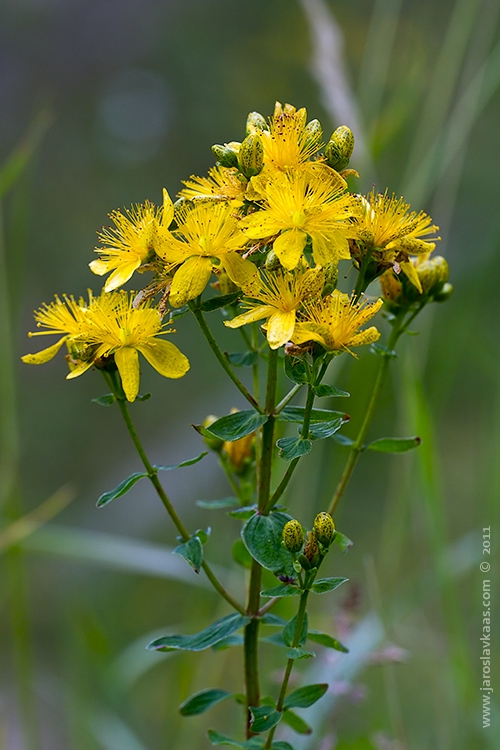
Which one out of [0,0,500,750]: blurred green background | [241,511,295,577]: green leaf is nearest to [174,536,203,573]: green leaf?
[241,511,295,577]: green leaf

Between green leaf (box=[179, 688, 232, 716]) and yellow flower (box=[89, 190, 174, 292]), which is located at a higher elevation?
yellow flower (box=[89, 190, 174, 292])

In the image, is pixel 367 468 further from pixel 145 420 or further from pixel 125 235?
pixel 125 235

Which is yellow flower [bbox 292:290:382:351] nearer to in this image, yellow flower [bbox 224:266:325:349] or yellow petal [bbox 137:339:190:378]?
yellow flower [bbox 224:266:325:349]

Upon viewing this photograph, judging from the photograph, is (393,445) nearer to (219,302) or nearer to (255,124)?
(219,302)

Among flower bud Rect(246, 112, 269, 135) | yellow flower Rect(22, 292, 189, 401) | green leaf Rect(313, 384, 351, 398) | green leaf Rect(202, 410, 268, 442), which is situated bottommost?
green leaf Rect(202, 410, 268, 442)

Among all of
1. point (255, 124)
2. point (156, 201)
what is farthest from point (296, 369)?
point (156, 201)

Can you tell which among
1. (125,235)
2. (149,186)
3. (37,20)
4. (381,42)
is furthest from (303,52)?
(125,235)
